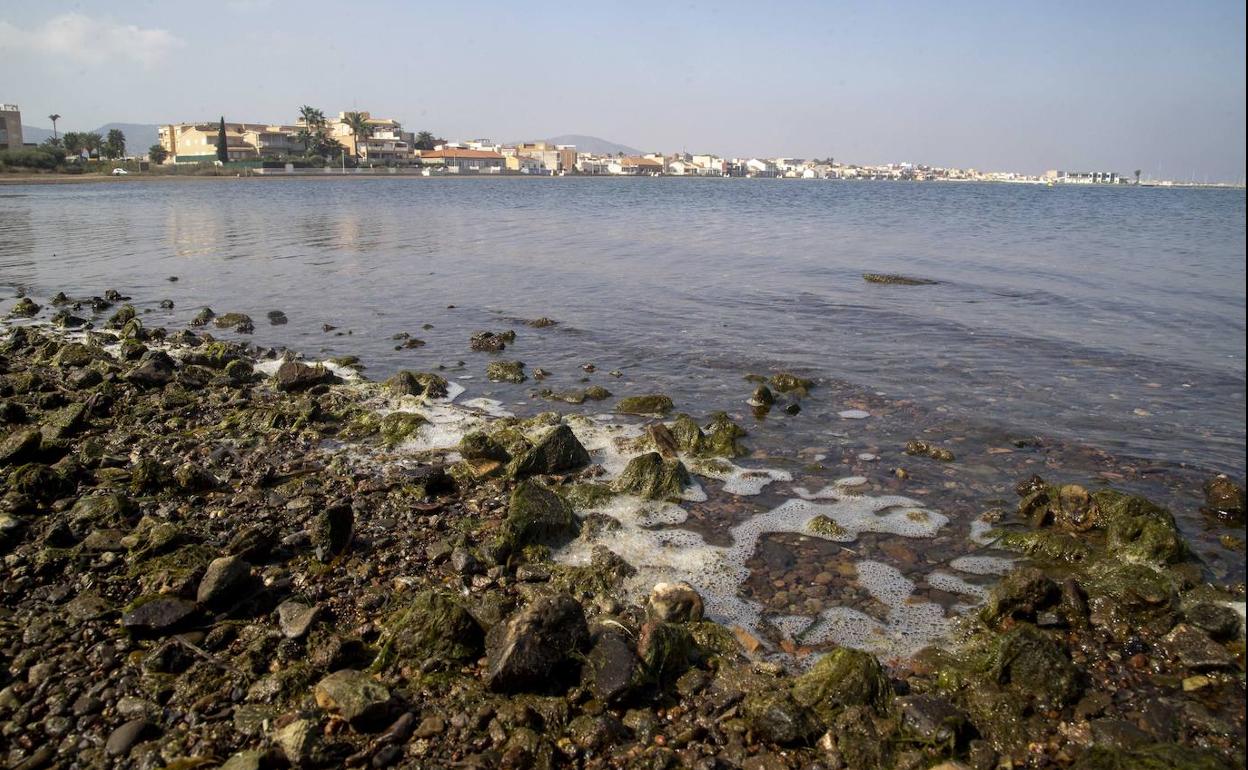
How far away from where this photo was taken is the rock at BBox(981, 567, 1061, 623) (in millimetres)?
6211

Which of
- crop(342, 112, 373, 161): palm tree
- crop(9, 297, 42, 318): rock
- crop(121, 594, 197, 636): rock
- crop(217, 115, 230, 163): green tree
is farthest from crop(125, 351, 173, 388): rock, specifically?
crop(342, 112, 373, 161): palm tree

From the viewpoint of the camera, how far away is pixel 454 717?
16.1ft

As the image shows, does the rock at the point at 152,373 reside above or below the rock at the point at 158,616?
above

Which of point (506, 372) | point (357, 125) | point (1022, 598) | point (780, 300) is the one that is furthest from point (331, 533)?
point (357, 125)

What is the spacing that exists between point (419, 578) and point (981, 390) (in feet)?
32.3

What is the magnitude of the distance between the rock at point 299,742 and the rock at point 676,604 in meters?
2.60

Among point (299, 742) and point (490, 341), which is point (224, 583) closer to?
point (299, 742)

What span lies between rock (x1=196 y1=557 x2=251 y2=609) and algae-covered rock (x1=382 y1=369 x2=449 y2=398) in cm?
612

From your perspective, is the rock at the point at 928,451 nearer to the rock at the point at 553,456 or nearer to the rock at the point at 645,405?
the rock at the point at 645,405

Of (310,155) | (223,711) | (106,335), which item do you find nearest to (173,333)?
(106,335)

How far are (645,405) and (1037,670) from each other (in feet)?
22.8

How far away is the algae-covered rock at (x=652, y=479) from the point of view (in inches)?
336

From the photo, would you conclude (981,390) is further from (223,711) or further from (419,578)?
(223,711)

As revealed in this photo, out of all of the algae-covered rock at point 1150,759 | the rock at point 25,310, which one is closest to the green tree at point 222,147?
the rock at point 25,310
